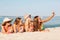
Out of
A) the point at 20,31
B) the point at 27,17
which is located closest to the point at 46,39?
the point at 20,31

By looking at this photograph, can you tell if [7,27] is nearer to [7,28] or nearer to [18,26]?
[7,28]

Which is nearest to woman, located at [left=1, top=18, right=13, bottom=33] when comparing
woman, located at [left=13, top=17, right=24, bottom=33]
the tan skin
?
the tan skin

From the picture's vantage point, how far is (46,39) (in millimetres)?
5508

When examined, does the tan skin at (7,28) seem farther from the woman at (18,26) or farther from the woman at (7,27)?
the woman at (18,26)

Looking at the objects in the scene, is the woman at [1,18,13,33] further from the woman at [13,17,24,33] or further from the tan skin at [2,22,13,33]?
the woman at [13,17,24,33]

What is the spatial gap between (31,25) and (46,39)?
6.01 ft

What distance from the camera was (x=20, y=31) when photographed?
22.8 feet

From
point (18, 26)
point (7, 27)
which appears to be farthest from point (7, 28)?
point (18, 26)

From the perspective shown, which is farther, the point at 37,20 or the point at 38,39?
the point at 37,20

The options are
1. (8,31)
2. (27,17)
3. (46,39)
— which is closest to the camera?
(46,39)

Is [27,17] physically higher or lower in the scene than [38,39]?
higher

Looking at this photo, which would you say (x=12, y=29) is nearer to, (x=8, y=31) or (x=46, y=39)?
(x=8, y=31)

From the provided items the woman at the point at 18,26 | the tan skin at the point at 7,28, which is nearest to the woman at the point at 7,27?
the tan skin at the point at 7,28

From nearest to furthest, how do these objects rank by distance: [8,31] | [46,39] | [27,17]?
1. [46,39]
2. [8,31]
3. [27,17]
